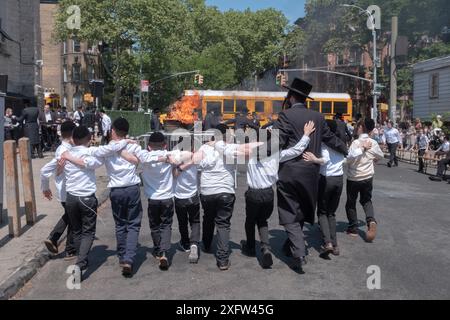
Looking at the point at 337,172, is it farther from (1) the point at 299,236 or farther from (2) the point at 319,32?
(2) the point at 319,32

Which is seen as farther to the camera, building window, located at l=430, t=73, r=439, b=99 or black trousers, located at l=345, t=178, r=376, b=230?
building window, located at l=430, t=73, r=439, b=99

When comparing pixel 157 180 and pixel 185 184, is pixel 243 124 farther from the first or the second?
pixel 157 180

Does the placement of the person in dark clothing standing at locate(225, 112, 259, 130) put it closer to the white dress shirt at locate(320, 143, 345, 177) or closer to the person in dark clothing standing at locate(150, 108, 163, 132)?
the white dress shirt at locate(320, 143, 345, 177)

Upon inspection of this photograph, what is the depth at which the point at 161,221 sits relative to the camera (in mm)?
6141

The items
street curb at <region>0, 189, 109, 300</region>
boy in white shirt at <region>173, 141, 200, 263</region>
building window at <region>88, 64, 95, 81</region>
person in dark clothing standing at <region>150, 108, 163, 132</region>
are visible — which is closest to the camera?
street curb at <region>0, 189, 109, 300</region>

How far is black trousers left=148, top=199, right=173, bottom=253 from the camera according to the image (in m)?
6.04

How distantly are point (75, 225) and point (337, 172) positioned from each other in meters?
3.34

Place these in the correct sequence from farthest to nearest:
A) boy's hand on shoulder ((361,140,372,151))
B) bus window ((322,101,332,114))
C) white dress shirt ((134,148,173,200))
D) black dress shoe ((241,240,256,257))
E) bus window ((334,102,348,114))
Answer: bus window ((334,102,348,114)), bus window ((322,101,332,114)), boy's hand on shoulder ((361,140,372,151)), black dress shoe ((241,240,256,257)), white dress shirt ((134,148,173,200))

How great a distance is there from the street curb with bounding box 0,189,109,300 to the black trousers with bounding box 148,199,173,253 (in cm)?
135

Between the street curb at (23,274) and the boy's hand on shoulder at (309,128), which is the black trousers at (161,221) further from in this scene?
the boy's hand on shoulder at (309,128)

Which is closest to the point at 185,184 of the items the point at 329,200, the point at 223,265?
the point at 223,265

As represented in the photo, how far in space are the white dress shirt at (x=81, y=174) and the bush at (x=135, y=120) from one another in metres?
14.4

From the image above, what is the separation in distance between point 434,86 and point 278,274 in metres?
27.4

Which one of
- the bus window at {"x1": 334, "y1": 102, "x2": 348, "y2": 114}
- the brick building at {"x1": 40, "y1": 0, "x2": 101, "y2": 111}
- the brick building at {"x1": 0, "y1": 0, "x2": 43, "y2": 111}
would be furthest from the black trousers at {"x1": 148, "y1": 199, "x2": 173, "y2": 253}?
the brick building at {"x1": 40, "y1": 0, "x2": 101, "y2": 111}
